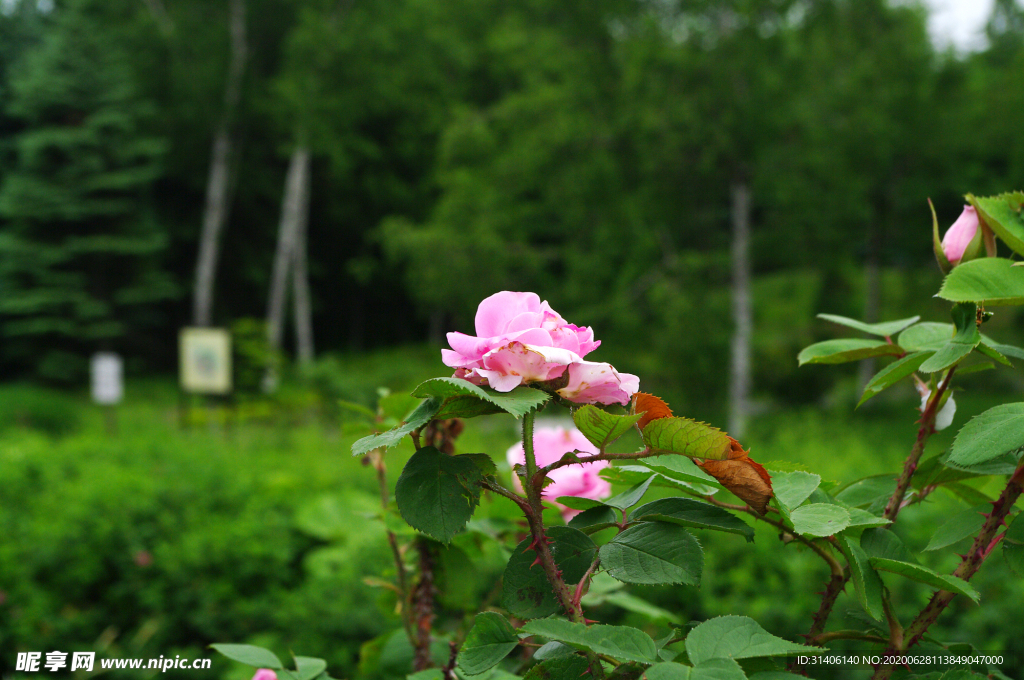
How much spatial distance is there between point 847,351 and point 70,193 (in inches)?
515

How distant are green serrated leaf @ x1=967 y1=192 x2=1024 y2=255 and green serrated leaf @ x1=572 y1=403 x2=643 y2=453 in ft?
0.85

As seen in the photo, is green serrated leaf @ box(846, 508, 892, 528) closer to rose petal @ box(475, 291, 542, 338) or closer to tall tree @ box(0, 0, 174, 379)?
rose petal @ box(475, 291, 542, 338)

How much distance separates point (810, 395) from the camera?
937cm

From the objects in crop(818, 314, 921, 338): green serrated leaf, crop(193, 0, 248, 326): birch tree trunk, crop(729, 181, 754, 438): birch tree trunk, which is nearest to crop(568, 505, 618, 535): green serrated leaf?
crop(818, 314, 921, 338): green serrated leaf

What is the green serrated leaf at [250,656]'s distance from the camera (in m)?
0.51

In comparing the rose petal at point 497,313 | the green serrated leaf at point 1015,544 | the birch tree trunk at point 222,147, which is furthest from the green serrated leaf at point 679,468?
the birch tree trunk at point 222,147

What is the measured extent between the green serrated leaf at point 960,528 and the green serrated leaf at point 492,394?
12.8 inches

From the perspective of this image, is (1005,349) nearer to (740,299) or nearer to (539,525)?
(539,525)

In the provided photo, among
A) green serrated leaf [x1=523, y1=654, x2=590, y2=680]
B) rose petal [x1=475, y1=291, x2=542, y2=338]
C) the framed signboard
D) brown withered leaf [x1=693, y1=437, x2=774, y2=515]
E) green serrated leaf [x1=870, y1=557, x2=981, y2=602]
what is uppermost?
rose petal [x1=475, y1=291, x2=542, y2=338]

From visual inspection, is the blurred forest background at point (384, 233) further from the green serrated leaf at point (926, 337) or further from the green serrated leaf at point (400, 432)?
the green serrated leaf at point (400, 432)

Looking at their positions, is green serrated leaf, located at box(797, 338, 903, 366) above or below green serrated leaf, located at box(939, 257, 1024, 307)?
below

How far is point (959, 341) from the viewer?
0.46 m

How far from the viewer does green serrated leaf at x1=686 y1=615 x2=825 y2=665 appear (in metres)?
0.40

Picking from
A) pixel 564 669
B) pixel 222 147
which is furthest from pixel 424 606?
Answer: pixel 222 147
